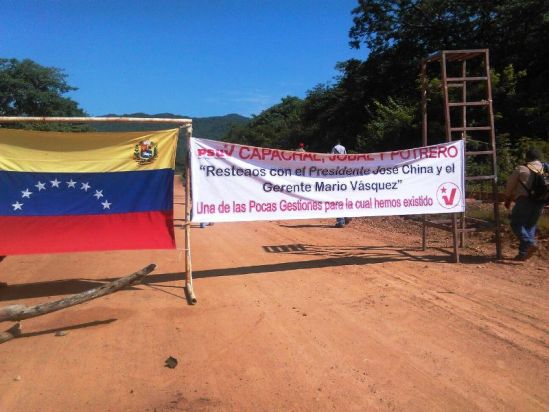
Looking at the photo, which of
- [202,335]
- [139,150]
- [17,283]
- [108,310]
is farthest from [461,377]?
[17,283]

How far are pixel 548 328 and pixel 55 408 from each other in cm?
446

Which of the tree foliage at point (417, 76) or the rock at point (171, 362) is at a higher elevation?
the tree foliage at point (417, 76)

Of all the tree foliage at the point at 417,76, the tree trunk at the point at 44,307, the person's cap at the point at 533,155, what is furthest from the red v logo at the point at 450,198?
the tree foliage at the point at 417,76

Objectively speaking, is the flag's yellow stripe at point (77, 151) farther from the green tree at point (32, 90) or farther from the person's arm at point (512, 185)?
the green tree at point (32, 90)

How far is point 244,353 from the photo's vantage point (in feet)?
15.2

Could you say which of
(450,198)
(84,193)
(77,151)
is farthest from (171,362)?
(450,198)

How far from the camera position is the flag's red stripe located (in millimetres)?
6102

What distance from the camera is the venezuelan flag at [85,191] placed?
6.07 metres

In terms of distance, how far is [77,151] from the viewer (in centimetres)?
621

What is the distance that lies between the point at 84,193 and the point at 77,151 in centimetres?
51

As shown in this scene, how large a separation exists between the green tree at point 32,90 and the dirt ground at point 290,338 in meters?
38.2

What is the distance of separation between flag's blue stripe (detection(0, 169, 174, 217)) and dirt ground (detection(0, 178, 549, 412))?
1.12 meters

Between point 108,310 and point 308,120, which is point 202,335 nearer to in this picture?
point 108,310

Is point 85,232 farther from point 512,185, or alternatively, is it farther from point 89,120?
point 512,185
